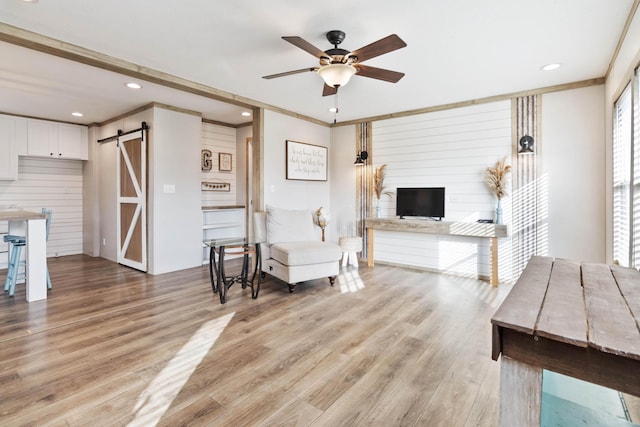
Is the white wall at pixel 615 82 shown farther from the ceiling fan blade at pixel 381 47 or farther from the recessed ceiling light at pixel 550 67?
the ceiling fan blade at pixel 381 47

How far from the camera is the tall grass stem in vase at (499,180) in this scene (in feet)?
13.8

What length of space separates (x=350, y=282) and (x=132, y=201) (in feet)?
11.6

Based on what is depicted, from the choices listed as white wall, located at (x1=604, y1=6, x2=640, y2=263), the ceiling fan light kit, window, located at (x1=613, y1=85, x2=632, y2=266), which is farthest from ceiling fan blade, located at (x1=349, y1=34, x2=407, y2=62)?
window, located at (x1=613, y1=85, x2=632, y2=266)

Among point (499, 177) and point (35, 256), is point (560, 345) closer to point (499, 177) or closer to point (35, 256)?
point (499, 177)

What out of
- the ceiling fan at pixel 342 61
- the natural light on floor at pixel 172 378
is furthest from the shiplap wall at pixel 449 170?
the natural light on floor at pixel 172 378

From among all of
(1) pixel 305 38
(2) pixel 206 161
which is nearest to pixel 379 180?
(1) pixel 305 38

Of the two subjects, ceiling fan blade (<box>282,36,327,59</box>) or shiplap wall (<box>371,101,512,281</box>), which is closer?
ceiling fan blade (<box>282,36,327,59</box>)

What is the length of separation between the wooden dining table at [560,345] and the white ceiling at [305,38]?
6.83 ft

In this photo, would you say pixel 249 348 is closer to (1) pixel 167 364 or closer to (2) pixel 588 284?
(1) pixel 167 364

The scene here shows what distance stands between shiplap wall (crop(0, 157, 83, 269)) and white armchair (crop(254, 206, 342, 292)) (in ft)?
13.9

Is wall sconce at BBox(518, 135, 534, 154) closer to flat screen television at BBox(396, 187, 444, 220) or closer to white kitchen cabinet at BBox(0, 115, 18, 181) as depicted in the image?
flat screen television at BBox(396, 187, 444, 220)

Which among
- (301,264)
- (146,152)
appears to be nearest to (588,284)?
(301,264)

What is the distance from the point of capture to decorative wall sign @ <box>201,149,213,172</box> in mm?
5777

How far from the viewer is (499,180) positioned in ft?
A: 13.8
